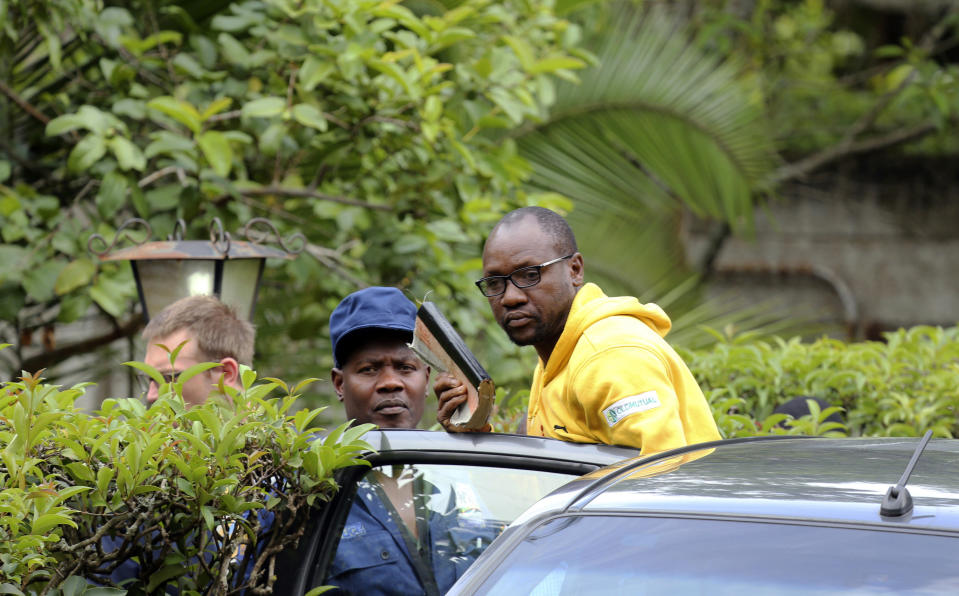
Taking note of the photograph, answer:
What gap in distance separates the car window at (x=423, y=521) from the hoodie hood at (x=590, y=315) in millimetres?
468

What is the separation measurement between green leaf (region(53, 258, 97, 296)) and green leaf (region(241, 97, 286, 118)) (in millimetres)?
947

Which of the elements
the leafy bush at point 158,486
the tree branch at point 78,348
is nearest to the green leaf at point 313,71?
the tree branch at point 78,348

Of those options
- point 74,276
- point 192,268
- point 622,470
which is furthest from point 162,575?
point 74,276

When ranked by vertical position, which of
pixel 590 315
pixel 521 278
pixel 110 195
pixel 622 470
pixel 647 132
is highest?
pixel 647 132

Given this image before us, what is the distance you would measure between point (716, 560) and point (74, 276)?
375cm

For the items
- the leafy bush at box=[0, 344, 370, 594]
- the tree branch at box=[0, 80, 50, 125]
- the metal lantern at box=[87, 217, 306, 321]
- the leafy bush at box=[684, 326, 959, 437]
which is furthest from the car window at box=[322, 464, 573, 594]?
the tree branch at box=[0, 80, 50, 125]

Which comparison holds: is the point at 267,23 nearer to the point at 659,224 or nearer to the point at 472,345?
the point at 472,345

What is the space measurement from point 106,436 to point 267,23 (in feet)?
11.7

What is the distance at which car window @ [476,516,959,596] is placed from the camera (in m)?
1.77

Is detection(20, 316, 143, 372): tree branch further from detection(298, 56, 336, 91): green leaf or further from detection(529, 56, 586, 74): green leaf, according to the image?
detection(529, 56, 586, 74): green leaf

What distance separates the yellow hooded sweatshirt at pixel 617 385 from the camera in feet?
8.49

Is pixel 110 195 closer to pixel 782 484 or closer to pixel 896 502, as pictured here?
pixel 782 484

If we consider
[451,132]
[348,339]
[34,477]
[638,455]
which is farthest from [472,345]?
[34,477]

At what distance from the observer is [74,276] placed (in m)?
4.94
